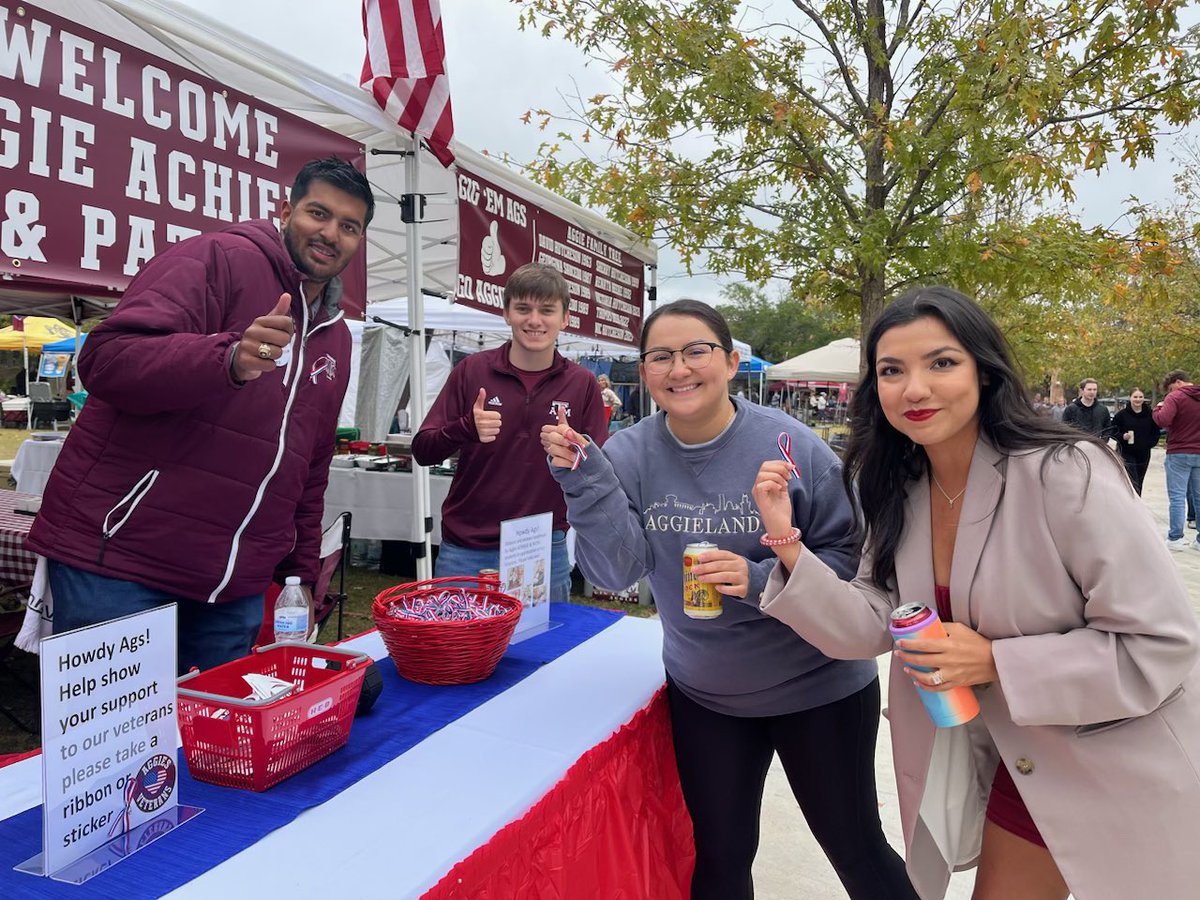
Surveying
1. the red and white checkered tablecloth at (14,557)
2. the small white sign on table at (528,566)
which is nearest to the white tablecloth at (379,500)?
the red and white checkered tablecloth at (14,557)

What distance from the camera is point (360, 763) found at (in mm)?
1422

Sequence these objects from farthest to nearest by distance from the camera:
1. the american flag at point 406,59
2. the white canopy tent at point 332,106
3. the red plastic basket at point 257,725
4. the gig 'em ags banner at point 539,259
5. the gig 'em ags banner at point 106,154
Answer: the gig 'em ags banner at point 539,259 → the american flag at point 406,59 → the white canopy tent at point 332,106 → the gig 'em ags banner at point 106,154 → the red plastic basket at point 257,725

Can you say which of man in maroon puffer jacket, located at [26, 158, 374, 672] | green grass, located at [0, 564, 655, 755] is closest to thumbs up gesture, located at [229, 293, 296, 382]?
man in maroon puffer jacket, located at [26, 158, 374, 672]

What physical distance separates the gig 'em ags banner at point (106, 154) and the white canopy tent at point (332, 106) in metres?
0.09

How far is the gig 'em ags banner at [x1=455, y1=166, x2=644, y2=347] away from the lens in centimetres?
429

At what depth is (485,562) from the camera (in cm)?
278

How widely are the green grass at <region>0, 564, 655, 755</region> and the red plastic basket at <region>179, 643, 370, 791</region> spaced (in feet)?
7.12

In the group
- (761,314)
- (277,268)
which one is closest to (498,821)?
(277,268)

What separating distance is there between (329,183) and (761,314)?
54.6 meters

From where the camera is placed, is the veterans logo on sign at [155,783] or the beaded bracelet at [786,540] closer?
the veterans logo on sign at [155,783]

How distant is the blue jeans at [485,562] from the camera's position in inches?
109

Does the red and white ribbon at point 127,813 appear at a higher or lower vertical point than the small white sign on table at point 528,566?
lower

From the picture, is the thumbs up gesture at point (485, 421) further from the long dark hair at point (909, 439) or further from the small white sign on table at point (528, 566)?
the long dark hair at point (909, 439)

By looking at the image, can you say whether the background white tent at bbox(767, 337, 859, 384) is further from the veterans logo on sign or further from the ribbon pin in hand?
the veterans logo on sign
